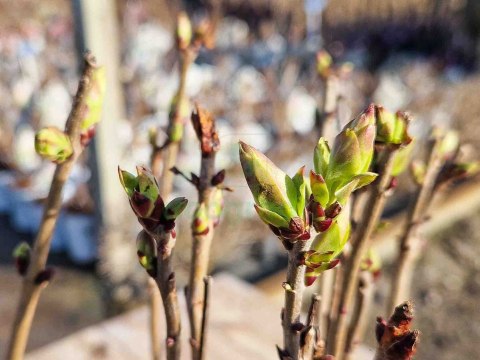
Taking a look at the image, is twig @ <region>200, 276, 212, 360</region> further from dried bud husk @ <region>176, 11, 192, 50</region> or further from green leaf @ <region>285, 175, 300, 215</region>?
dried bud husk @ <region>176, 11, 192, 50</region>

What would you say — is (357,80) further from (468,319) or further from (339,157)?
(339,157)

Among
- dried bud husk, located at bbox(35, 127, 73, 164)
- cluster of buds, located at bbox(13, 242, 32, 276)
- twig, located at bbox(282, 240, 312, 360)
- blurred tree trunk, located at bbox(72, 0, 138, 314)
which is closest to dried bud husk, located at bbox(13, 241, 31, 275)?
cluster of buds, located at bbox(13, 242, 32, 276)

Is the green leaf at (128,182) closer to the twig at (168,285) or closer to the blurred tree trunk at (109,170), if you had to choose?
the twig at (168,285)

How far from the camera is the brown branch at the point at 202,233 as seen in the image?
12.4 inches

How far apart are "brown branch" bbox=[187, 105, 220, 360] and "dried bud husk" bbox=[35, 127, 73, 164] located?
0.07 m

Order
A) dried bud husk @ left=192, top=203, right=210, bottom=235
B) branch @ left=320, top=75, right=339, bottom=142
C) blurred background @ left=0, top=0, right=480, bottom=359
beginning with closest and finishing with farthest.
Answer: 1. dried bud husk @ left=192, top=203, right=210, bottom=235
2. branch @ left=320, top=75, right=339, bottom=142
3. blurred background @ left=0, top=0, right=480, bottom=359

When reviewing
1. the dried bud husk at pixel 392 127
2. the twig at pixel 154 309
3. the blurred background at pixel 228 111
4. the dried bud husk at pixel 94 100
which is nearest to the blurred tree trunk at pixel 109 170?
the blurred background at pixel 228 111

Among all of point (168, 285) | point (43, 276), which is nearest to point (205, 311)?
point (168, 285)

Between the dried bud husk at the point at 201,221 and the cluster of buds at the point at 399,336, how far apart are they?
118mm

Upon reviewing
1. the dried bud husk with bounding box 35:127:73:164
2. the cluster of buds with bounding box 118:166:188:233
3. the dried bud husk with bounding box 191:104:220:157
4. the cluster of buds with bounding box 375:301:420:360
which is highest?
the dried bud husk with bounding box 191:104:220:157

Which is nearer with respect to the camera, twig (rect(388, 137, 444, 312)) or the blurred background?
twig (rect(388, 137, 444, 312))

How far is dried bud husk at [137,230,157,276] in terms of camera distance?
0.31 m

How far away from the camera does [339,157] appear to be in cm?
24

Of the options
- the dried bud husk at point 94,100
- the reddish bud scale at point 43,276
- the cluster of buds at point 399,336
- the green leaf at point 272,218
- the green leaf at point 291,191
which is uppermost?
the dried bud husk at point 94,100
